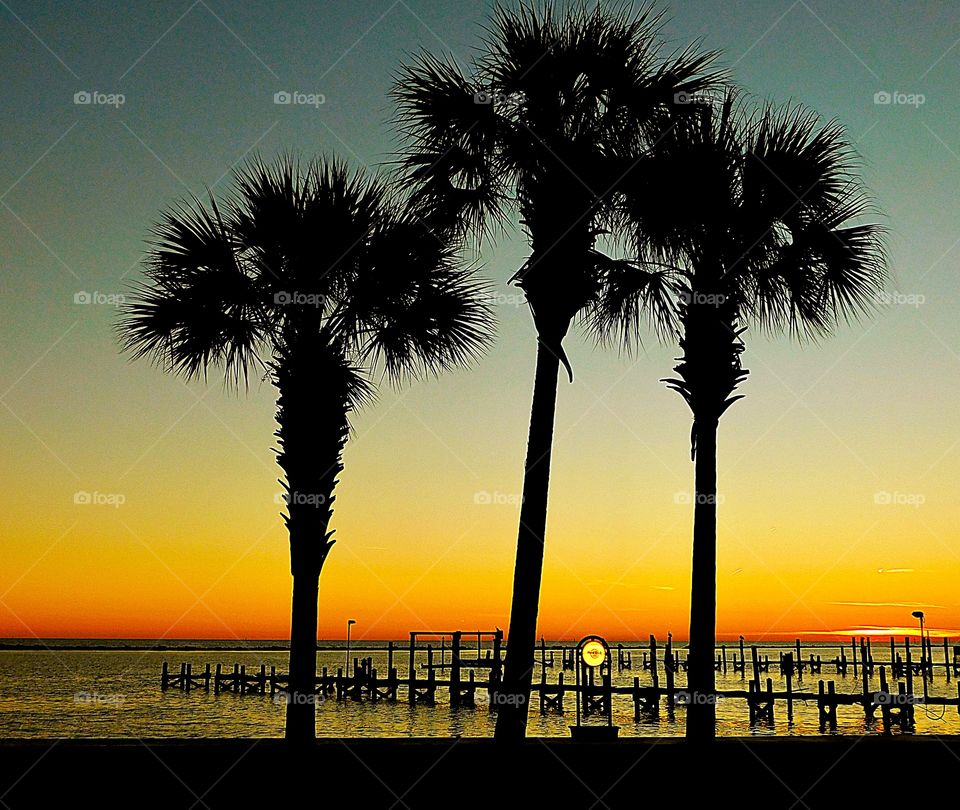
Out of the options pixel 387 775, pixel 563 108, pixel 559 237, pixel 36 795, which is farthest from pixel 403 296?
pixel 36 795

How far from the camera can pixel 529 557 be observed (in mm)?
12336

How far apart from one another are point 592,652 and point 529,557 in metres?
4.29

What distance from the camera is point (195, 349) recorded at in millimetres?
13359

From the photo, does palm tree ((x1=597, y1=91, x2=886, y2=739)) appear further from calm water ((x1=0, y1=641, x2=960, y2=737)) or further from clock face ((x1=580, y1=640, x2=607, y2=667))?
calm water ((x1=0, y1=641, x2=960, y2=737))

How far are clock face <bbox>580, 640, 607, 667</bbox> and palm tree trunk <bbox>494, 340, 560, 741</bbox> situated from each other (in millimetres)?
3597

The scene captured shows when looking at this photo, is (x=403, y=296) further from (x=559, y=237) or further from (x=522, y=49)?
(x=522, y=49)

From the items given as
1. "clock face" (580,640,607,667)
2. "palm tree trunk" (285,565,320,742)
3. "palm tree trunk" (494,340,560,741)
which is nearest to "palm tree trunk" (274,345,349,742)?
"palm tree trunk" (285,565,320,742)

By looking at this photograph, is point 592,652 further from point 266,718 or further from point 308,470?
point 266,718

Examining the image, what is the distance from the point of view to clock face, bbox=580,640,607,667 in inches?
621

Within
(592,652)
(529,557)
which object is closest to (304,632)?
(529,557)

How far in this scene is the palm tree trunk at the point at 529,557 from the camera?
11953 millimetres

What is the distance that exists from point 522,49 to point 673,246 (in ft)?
10.1

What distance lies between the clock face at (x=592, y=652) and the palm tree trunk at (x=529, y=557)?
11.8 ft

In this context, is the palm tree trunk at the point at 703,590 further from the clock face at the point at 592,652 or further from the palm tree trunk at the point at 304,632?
the palm tree trunk at the point at 304,632
